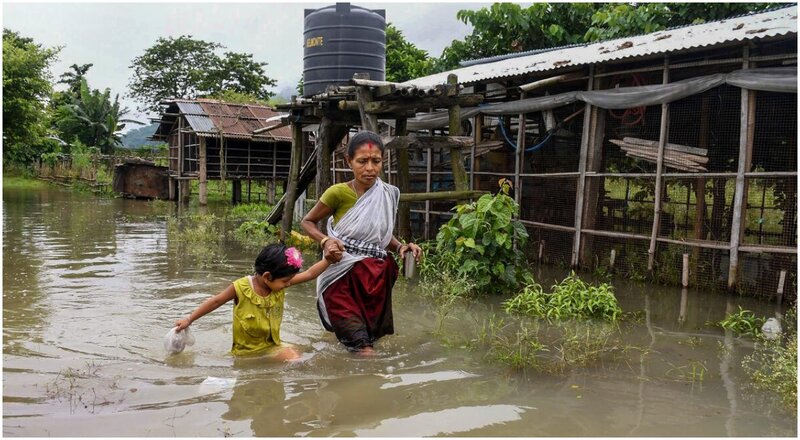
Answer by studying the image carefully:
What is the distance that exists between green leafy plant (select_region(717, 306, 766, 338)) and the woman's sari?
3.08 m

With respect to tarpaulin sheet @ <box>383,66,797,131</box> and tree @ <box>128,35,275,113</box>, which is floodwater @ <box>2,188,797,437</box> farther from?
tree @ <box>128,35,275,113</box>

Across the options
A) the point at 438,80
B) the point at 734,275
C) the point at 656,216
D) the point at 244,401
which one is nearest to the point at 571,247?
the point at 656,216

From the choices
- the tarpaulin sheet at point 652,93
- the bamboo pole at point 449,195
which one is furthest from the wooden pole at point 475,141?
the bamboo pole at point 449,195

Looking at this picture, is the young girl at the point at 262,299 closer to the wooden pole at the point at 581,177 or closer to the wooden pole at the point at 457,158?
the wooden pole at the point at 457,158

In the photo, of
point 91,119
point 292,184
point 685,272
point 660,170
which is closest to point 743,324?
point 685,272

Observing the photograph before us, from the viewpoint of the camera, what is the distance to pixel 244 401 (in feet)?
11.6

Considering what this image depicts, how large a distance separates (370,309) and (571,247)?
4.94 m

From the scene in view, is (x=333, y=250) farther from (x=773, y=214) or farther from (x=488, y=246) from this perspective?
(x=773, y=214)

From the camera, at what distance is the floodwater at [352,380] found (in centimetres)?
324

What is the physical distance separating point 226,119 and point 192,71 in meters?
15.6

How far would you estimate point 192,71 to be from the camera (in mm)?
36125

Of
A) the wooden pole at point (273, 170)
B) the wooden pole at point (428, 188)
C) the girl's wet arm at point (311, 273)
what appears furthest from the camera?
the wooden pole at point (273, 170)

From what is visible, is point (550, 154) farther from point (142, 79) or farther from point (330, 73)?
point (142, 79)

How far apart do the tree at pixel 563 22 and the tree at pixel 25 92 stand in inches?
557
